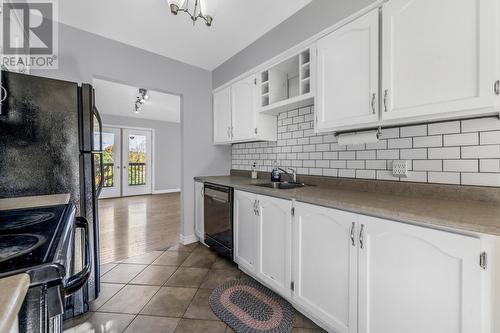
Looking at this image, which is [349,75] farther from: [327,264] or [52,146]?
[52,146]

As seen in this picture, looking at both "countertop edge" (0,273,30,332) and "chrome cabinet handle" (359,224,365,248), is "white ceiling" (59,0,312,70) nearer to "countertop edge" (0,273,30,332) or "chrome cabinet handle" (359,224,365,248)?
"chrome cabinet handle" (359,224,365,248)

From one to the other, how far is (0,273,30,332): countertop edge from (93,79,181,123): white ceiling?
12.5 feet

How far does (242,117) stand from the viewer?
266 cm

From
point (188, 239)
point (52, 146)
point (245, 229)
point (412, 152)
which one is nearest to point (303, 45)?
point (412, 152)

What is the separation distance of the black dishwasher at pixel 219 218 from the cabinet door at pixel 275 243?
0.46m

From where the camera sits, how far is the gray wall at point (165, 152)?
6.78 m

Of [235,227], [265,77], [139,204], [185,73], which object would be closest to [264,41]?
[265,77]

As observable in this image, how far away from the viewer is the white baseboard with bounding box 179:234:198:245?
9.61 feet

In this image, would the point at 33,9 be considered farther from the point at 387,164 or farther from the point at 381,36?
the point at 387,164

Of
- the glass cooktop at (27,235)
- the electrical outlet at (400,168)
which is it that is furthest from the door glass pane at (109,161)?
the electrical outlet at (400,168)

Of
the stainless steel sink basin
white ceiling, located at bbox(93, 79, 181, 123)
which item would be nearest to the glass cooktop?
the stainless steel sink basin

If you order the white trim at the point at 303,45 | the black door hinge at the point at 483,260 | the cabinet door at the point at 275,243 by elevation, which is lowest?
the cabinet door at the point at 275,243

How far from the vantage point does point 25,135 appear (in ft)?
4.71

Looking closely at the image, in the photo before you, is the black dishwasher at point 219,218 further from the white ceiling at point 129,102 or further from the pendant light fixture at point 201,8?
the white ceiling at point 129,102
